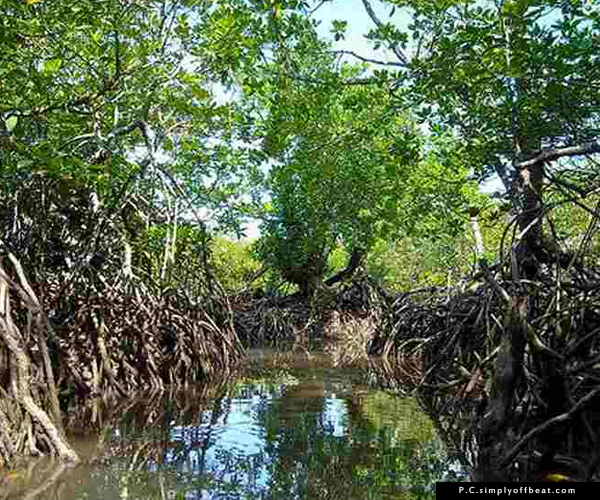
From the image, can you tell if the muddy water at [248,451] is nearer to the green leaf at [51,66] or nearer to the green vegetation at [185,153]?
the green vegetation at [185,153]

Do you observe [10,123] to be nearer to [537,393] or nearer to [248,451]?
[248,451]

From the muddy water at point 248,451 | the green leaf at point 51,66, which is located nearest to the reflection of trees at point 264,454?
the muddy water at point 248,451

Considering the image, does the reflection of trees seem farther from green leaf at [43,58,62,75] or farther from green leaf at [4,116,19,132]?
green leaf at [43,58,62,75]

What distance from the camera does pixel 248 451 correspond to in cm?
359

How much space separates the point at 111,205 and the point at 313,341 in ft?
22.3

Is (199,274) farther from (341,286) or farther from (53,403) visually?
(341,286)

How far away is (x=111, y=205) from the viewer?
230 inches

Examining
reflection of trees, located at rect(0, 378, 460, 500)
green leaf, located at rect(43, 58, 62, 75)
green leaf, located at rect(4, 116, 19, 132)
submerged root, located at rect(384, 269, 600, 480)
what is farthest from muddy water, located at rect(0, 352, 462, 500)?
green leaf, located at rect(43, 58, 62, 75)

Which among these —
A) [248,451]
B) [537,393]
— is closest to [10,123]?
[248,451]

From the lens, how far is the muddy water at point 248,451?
290cm

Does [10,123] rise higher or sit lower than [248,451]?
higher

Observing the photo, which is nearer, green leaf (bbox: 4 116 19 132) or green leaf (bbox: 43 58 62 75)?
green leaf (bbox: 43 58 62 75)

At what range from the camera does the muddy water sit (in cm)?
290

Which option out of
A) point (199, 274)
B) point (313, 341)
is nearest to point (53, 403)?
point (199, 274)
